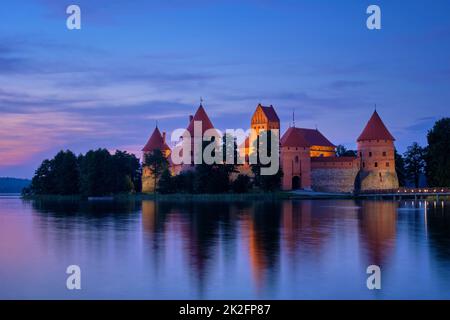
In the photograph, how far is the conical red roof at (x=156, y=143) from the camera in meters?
86.3

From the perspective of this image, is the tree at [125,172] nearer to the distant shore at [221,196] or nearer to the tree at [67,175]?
the distant shore at [221,196]

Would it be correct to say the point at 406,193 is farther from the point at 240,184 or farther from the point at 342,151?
the point at 342,151

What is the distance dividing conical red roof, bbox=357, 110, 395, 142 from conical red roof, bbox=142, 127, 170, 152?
2771 centimetres

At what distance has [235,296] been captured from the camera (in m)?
12.3

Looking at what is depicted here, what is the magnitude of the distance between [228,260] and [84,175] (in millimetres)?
54774

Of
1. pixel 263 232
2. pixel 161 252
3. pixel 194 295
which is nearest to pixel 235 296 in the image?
pixel 194 295

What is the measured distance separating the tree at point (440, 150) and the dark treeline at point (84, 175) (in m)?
33.5

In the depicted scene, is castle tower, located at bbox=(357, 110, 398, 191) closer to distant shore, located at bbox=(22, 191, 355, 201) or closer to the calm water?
distant shore, located at bbox=(22, 191, 355, 201)

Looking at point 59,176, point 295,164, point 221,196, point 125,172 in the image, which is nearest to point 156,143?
point 125,172

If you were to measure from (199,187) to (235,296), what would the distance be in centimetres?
4847

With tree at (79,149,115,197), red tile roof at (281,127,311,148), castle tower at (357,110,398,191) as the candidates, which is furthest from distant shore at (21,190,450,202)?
red tile roof at (281,127,311,148)

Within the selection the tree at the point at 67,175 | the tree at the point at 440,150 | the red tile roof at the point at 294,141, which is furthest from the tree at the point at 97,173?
the tree at the point at 440,150

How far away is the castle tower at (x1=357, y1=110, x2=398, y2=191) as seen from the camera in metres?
70.8

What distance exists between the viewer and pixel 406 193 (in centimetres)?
6219
